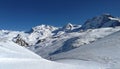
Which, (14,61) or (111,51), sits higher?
(111,51)

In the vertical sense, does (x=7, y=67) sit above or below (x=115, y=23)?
below

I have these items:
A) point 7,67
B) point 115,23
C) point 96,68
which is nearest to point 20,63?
point 7,67

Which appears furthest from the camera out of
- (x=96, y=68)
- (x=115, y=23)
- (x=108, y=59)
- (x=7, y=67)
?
(x=115, y=23)

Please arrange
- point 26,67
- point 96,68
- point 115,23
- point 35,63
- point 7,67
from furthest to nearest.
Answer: point 115,23 → point 96,68 → point 35,63 → point 26,67 → point 7,67

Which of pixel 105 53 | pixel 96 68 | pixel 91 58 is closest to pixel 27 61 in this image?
pixel 96 68

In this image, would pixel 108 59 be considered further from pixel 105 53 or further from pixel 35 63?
pixel 35 63

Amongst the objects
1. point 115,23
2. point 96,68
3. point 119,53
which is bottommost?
point 96,68

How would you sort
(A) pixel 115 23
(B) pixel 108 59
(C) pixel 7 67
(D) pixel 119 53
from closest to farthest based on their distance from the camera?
(C) pixel 7 67, (B) pixel 108 59, (D) pixel 119 53, (A) pixel 115 23

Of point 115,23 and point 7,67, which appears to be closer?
point 7,67

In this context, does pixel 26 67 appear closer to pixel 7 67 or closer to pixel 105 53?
pixel 7 67

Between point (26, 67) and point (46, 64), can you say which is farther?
point (46, 64)
